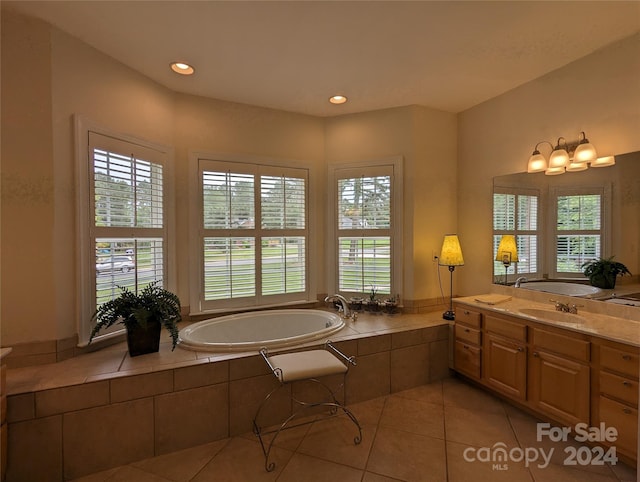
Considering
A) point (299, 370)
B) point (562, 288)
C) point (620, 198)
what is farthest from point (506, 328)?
point (299, 370)

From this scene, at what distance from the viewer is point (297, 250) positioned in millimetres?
3408

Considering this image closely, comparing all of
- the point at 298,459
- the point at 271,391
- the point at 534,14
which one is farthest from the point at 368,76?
the point at 298,459

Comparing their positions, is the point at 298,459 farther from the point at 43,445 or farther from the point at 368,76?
the point at 368,76

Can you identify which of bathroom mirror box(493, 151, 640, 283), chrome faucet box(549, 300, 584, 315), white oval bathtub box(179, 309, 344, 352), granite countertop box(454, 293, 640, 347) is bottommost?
white oval bathtub box(179, 309, 344, 352)

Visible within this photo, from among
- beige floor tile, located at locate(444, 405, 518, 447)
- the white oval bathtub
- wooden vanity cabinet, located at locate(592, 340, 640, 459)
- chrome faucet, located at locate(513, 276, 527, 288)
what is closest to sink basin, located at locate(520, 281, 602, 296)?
chrome faucet, located at locate(513, 276, 527, 288)

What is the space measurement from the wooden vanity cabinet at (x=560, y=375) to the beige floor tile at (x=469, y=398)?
0.32m

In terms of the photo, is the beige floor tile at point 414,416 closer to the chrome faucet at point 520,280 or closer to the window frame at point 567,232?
the chrome faucet at point 520,280

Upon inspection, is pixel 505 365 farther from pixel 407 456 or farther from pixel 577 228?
pixel 577 228

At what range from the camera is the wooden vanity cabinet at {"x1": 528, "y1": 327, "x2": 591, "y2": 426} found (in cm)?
188

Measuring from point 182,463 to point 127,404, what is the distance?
1.58 feet

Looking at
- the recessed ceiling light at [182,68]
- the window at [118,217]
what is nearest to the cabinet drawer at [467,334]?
the window at [118,217]

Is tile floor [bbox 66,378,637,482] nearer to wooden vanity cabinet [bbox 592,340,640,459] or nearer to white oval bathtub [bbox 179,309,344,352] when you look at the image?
wooden vanity cabinet [bbox 592,340,640,459]

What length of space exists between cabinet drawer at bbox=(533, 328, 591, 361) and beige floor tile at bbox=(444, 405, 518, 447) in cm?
62

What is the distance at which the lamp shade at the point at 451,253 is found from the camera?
2.99 metres
